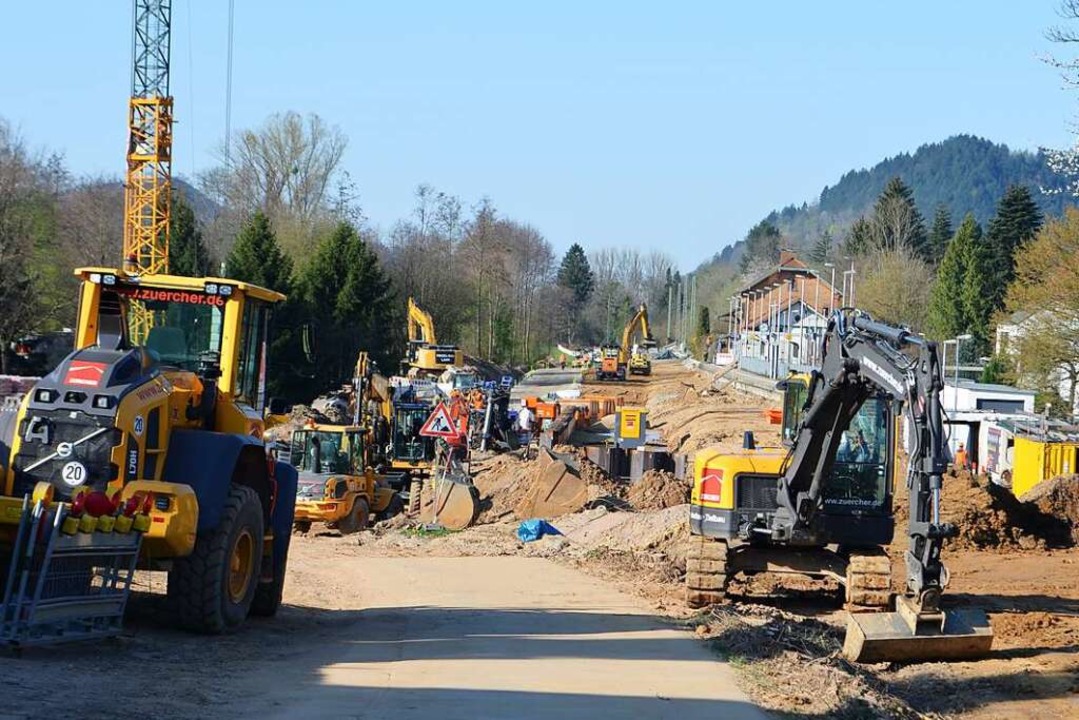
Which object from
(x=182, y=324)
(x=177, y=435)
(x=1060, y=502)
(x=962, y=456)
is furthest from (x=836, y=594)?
(x=962, y=456)

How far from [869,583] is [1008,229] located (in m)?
72.5

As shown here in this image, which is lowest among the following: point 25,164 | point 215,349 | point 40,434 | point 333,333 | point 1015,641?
point 1015,641

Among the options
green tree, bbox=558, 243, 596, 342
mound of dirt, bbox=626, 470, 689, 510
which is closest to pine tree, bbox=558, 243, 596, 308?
green tree, bbox=558, 243, 596, 342

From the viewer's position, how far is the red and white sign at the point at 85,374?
10.9 metres

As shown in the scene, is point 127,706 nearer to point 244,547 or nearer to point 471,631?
point 244,547

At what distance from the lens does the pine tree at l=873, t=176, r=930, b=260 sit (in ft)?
377

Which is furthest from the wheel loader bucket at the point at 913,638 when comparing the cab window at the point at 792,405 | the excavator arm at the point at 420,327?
the excavator arm at the point at 420,327

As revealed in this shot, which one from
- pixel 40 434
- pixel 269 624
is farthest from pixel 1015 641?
pixel 40 434

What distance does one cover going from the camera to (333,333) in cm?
6372

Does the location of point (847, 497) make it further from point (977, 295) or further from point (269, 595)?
point (977, 295)

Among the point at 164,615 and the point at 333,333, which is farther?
the point at 333,333

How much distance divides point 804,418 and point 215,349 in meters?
7.22

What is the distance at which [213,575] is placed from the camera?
1142cm

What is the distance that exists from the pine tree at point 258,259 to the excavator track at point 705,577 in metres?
43.2
